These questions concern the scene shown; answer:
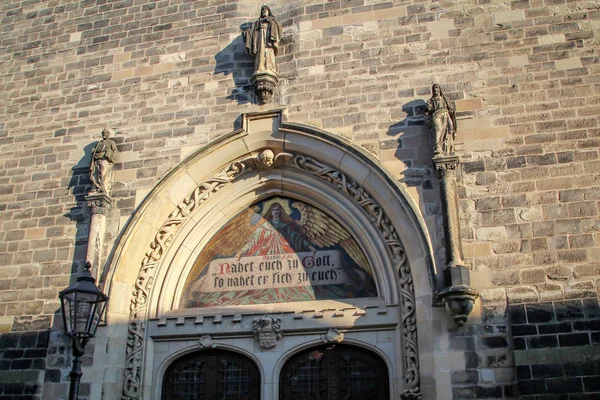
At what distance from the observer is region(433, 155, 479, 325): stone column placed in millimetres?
7121

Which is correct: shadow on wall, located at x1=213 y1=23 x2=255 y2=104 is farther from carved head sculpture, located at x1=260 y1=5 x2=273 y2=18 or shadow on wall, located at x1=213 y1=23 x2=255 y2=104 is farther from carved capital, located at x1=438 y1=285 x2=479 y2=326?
carved capital, located at x1=438 y1=285 x2=479 y2=326

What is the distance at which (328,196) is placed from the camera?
28.7 ft

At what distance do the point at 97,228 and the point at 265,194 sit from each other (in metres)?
2.20

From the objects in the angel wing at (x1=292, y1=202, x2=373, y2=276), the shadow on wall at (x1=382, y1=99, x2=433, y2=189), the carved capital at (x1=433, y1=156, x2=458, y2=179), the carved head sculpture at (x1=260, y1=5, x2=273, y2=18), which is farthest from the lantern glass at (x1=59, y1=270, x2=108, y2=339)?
the carved head sculpture at (x1=260, y1=5, x2=273, y2=18)

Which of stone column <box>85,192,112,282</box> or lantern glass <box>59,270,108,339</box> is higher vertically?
stone column <box>85,192,112,282</box>

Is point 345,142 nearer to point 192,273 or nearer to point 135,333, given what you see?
point 192,273

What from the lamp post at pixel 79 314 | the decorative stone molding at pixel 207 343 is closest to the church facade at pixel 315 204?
the decorative stone molding at pixel 207 343

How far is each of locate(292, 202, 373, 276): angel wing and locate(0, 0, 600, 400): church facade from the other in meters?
0.03

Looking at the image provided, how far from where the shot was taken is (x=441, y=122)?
799 centimetres

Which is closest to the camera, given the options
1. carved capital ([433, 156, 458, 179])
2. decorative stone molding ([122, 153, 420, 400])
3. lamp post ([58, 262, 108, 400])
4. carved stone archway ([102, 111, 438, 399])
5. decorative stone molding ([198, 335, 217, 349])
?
lamp post ([58, 262, 108, 400])

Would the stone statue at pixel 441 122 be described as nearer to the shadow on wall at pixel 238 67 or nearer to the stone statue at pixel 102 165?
the shadow on wall at pixel 238 67

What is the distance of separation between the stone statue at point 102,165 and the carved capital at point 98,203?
0.26ft

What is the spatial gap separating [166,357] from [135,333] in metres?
0.48

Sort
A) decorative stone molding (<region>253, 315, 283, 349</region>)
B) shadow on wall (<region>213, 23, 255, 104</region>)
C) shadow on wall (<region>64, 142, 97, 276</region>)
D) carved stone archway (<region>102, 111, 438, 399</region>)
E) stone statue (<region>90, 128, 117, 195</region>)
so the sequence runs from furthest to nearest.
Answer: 1. shadow on wall (<region>213, 23, 255, 104</region>)
2. stone statue (<region>90, 128, 117, 195</region>)
3. shadow on wall (<region>64, 142, 97, 276</region>)
4. decorative stone molding (<region>253, 315, 283, 349</region>)
5. carved stone archway (<region>102, 111, 438, 399</region>)
